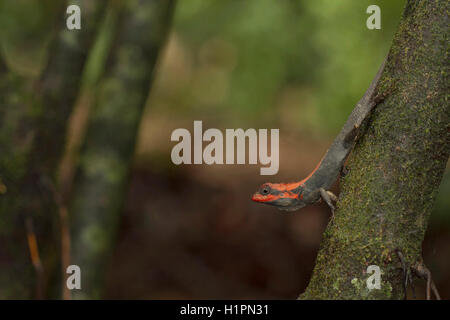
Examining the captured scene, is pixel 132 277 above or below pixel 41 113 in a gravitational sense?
below

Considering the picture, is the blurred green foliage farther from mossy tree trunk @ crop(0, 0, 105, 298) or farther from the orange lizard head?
the orange lizard head

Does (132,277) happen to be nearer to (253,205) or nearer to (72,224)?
(253,205)

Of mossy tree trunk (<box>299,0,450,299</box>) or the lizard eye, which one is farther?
the lizard eye

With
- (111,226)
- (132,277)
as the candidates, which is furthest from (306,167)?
(111,226)

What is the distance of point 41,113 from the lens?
3613 mm

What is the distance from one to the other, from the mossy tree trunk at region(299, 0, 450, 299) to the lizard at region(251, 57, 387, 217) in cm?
21

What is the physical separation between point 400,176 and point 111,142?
2822 mm

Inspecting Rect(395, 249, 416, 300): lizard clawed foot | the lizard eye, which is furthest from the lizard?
Rect(395, 249, 416, 300): lizard clawed foot

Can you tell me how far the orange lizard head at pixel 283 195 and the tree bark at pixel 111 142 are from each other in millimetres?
1756

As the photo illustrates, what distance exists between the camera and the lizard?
217cm

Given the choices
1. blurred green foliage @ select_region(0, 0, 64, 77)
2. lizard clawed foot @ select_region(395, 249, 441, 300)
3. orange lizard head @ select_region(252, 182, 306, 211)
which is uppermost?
blurred green foliage @ select_region(0, 0, 64, 77)

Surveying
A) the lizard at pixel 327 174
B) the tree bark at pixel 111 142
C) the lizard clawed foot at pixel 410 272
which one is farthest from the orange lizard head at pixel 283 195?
the tree bark at pixel 111 142

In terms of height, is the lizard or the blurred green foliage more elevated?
the blurred green foliage
